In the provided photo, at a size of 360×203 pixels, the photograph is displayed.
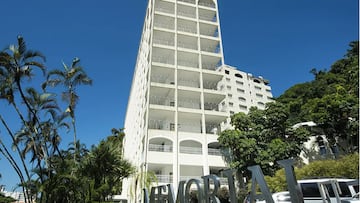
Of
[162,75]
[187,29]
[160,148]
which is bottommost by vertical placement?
[160,148]

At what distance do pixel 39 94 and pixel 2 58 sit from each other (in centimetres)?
430

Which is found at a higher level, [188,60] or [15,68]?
[188,60]

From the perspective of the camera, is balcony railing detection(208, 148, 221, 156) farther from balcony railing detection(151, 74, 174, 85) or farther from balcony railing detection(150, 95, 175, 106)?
balcony railing detection(151, 74, 174, 85)

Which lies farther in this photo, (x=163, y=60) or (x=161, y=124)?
(x=163, y=60)

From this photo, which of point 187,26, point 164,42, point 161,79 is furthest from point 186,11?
point 161,79

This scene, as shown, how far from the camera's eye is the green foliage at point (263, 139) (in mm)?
22781

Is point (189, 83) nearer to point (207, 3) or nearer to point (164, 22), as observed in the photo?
point (164, 22)

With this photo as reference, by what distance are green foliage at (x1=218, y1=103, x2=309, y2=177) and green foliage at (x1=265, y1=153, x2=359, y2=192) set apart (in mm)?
2545

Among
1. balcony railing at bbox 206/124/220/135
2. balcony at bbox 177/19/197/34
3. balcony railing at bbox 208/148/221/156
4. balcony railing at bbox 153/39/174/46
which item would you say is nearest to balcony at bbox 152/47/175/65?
balcony railing at bbox 153/39/174/46

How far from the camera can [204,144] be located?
2534 centimetres

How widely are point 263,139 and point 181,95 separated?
1078 cm

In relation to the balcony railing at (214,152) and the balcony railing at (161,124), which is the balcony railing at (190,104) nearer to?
the balcony railing at (161,124)

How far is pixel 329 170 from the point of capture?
60.6 feet

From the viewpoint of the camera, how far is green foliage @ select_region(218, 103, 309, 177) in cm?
2278
